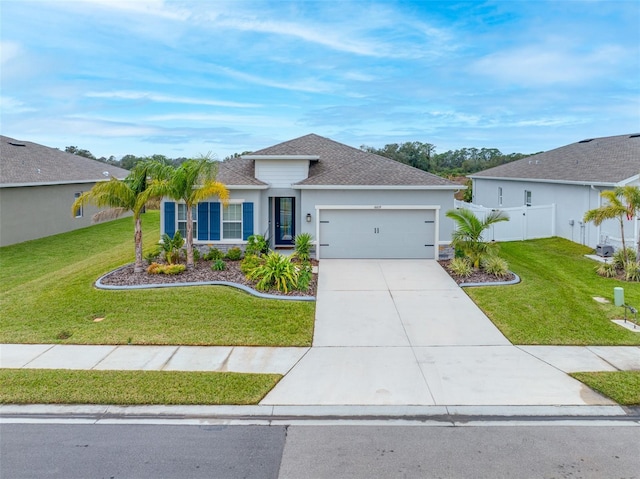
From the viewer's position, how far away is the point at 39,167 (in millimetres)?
23312

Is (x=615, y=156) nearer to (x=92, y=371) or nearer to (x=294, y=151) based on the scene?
(x=294, y=151)

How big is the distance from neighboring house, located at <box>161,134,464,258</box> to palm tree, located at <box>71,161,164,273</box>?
2.48m

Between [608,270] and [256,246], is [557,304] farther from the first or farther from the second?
[256,246]

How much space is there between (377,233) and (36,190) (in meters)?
16.9

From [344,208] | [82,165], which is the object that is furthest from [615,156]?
[82,165]

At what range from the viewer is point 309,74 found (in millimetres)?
26234

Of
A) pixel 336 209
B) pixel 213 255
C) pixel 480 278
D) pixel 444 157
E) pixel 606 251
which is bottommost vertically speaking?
pixel 480 278

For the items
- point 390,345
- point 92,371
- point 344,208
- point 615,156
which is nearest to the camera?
point 92,371

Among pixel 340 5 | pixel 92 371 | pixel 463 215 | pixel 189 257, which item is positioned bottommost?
pixel 92 371

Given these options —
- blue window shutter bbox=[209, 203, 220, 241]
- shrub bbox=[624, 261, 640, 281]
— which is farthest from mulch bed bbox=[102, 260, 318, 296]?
shrub bbox=[624, 261, 640, 281]

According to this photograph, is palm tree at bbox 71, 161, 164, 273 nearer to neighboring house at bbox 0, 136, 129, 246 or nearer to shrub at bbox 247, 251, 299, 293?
shrub at bbox 247, 251, 299, 293

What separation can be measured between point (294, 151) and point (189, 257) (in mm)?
6326

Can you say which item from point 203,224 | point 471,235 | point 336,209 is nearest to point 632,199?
point 471,235

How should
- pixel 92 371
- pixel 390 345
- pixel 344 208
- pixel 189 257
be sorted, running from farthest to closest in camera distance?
pixel 344 208 → pixel 189 257 → pixel 390 345 → pixel 92 371
